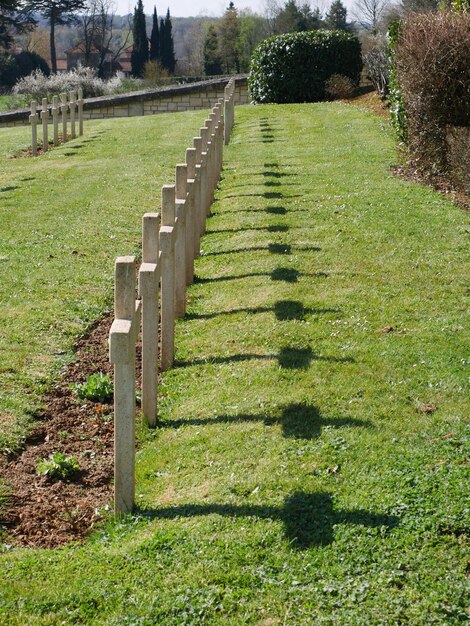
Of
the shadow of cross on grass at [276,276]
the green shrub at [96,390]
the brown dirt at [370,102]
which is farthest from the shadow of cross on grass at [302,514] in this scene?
the brown dirt at [370,102]

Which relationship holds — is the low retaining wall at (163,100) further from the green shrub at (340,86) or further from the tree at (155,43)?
the tree at (155,43)

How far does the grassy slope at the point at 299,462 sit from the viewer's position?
13.0ft

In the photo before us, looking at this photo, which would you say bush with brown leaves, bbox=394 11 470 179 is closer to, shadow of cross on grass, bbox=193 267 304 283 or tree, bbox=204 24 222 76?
shadow of cross on grass, bbox=193 267 304 283

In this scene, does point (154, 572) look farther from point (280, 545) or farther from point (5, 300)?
point (5, 300)

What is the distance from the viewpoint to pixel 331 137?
19.6m

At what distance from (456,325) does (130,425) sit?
3.57 meters

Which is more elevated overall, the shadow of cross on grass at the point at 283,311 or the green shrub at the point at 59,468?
the shadow of cross on grass at the point at 283,311

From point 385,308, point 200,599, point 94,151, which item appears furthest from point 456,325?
point 94,151

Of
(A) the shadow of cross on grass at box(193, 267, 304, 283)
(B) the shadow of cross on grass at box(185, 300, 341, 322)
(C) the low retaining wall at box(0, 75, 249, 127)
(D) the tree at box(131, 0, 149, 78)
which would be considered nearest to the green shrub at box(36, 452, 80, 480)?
(B) the shadow of cross on grass at box(185, 300, 341, 322)

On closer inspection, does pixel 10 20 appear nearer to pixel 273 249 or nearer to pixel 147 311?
pixel 273 249

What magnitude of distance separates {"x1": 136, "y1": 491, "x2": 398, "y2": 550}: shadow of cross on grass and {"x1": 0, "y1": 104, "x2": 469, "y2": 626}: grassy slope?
0.03 feet

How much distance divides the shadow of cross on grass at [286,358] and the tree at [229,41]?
198 ft

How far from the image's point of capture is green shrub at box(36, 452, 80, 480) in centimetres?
534

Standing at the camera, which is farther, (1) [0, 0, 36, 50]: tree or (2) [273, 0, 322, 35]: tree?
(2) [273, 0, 322, 35]: tree
